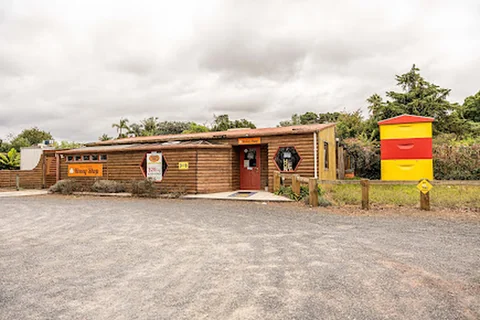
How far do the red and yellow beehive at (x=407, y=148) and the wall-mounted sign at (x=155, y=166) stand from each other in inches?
443

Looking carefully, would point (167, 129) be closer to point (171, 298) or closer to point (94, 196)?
point (94, 196)

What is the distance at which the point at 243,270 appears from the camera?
376cm

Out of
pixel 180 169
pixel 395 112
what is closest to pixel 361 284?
pixel 180 169

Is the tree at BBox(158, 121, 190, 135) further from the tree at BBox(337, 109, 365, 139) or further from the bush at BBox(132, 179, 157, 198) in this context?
the bush at BBox(132, 179, 157, 198)

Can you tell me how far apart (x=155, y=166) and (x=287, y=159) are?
6189 millimetres

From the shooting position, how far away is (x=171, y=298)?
9.80 feet

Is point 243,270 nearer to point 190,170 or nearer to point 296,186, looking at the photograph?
point 296,186

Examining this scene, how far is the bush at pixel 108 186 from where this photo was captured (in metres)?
14.5

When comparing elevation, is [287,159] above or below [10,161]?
below

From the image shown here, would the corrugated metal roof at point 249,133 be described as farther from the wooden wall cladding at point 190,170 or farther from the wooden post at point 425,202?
the wooden post at point 425,202

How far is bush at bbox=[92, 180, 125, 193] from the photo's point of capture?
47.4 feet

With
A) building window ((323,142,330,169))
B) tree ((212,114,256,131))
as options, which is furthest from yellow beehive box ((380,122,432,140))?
tree ((212,114,256,131))

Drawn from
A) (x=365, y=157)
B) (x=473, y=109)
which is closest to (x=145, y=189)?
(x=365, y=157)

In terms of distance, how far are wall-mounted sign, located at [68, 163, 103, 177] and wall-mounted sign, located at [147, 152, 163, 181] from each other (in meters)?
3.14
